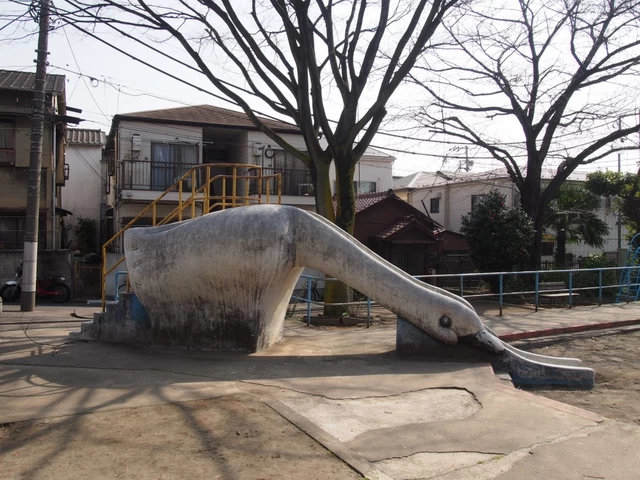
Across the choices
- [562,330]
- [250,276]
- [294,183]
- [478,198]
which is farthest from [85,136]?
[562,330]

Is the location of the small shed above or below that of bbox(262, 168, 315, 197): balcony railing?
below

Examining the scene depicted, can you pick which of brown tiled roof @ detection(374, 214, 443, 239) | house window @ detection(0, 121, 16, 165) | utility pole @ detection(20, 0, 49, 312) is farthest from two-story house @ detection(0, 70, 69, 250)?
brown tiled roof @ detection(374, 214, 443, 239)

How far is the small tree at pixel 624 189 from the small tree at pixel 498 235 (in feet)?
29.3

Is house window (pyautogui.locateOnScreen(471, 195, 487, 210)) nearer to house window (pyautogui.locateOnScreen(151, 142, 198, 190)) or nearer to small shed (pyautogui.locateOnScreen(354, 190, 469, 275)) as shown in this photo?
small shed (pyautogui.locateOnScreen(354, 190, 469, 275))

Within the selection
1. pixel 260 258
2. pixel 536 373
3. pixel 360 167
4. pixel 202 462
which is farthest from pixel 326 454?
pixel 360 167

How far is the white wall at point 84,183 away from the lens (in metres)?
35.2

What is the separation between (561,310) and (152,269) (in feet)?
35.5

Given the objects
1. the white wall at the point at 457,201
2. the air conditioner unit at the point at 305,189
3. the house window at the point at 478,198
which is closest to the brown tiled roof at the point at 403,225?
the house window at the point at 478,198

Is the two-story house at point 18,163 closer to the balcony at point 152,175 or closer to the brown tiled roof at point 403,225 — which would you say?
the balcony at point 152,175

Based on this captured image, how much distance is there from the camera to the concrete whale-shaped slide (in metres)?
7.88

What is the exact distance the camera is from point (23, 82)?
22.8m

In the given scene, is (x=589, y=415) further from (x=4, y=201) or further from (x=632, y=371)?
(x=4, y=201)

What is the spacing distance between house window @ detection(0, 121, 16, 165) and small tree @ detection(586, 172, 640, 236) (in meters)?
25.0

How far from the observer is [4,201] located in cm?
2153
